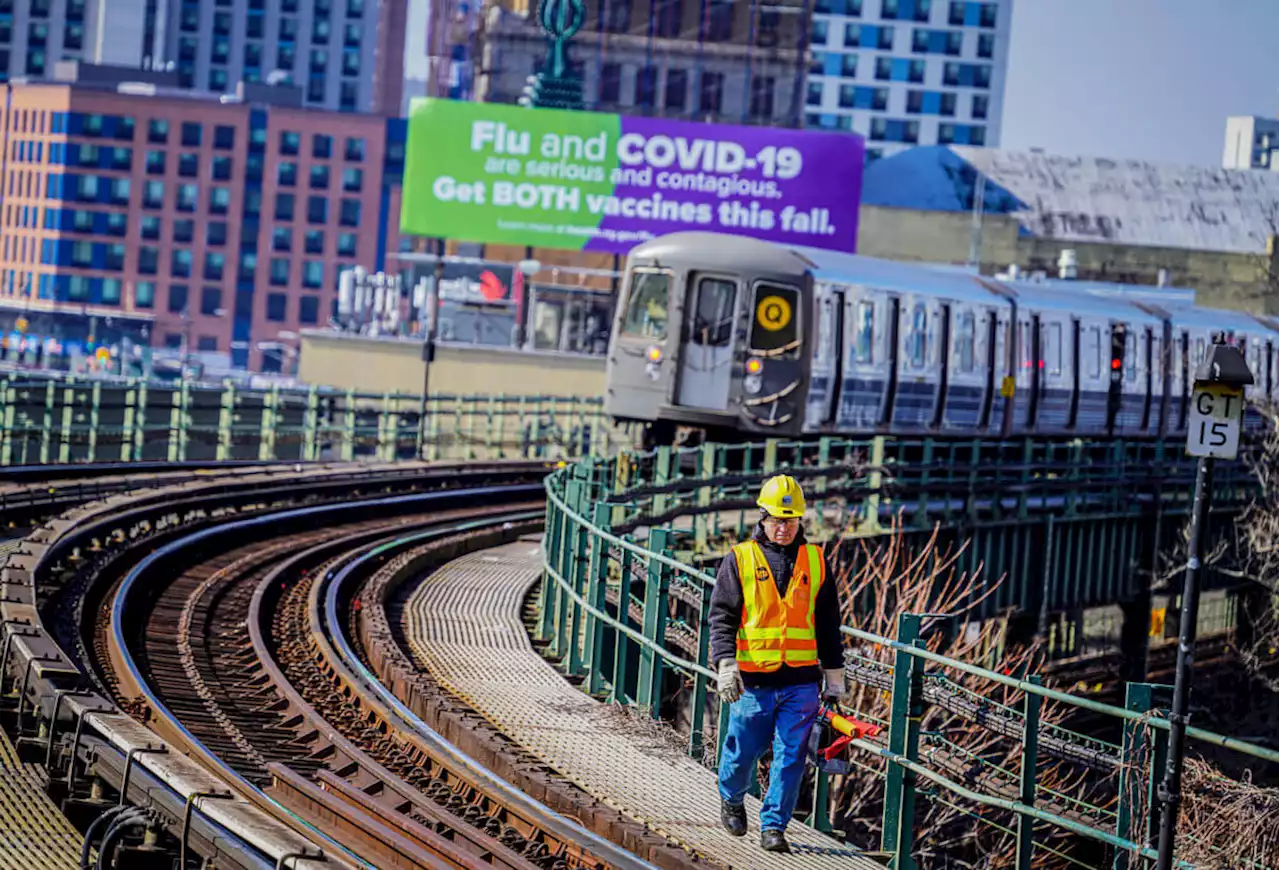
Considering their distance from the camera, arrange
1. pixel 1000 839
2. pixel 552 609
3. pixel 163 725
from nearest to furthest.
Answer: pixel 163 725
pixel 552 609
pixel 1000 839

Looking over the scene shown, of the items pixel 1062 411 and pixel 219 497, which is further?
pixel 1062 411

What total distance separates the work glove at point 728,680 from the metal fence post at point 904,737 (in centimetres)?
83

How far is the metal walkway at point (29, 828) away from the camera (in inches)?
370

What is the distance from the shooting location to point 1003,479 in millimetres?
32125

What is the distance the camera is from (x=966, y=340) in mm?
33156

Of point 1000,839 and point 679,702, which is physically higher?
point 679,702

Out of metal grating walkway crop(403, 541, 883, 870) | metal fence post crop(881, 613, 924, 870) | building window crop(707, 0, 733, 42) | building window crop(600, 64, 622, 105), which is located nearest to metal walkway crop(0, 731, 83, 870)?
metal grating walkway crop(403, 541, 883, 870)

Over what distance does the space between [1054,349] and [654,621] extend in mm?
23361

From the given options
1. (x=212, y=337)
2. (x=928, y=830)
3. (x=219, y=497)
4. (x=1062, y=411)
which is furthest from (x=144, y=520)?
(x=212, y=337)

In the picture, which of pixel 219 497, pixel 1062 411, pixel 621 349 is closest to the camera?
pixel 219 497

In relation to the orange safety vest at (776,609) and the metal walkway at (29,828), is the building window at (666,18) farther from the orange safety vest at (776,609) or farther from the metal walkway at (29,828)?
the orange safety vest at (776,609)

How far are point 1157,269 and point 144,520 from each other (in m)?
63.3

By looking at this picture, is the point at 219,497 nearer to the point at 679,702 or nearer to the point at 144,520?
the point at 144,520

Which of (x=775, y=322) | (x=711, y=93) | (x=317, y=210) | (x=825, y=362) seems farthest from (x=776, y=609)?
(x=317, y=210)
